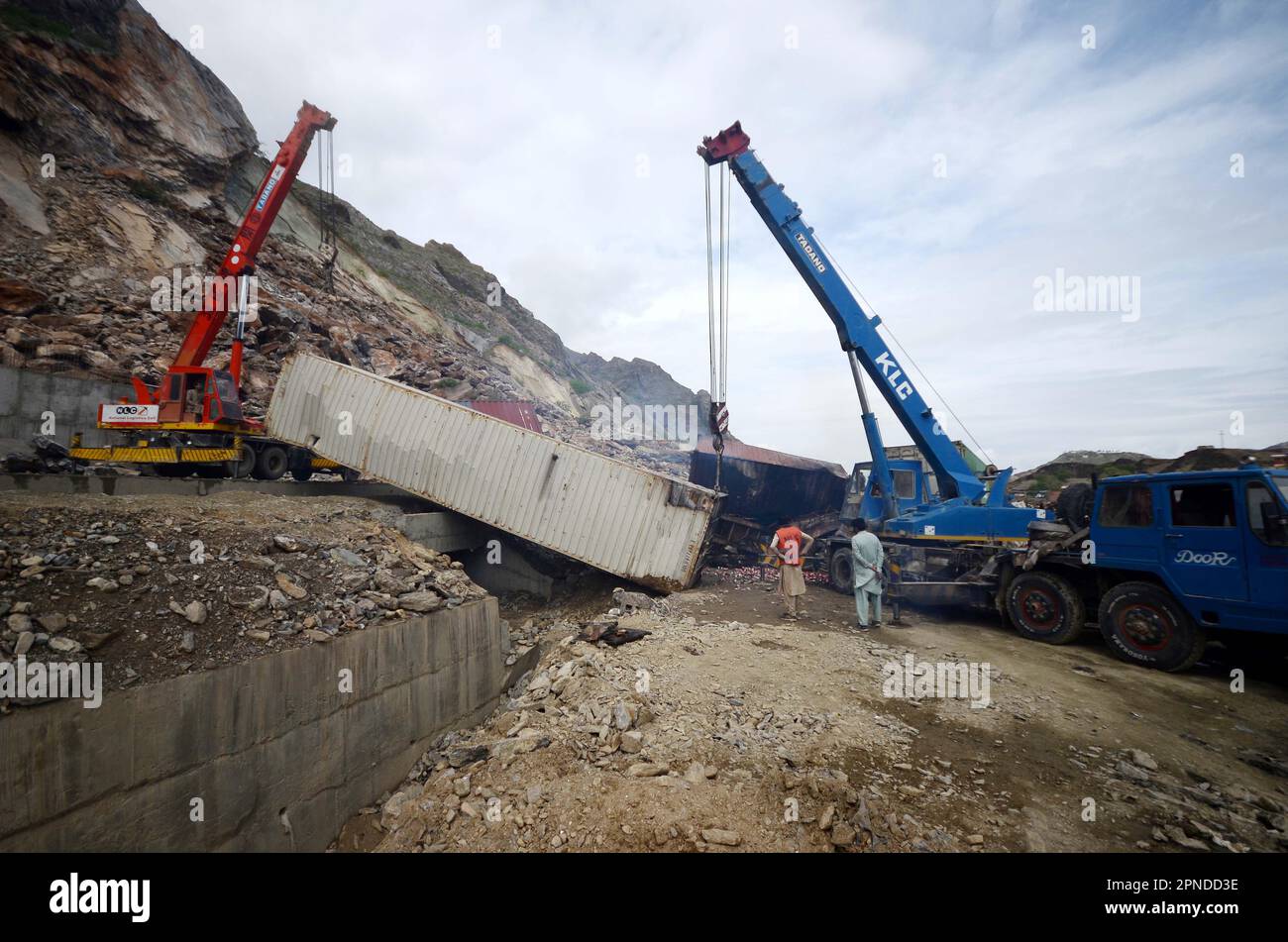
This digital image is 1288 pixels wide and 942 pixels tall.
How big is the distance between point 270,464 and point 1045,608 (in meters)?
14.2

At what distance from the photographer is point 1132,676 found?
519cm

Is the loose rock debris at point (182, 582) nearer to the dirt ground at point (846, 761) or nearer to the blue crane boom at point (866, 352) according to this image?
the dirt ground at point (846, 761)

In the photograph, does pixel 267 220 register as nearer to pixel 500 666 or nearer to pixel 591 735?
pixel 500 666

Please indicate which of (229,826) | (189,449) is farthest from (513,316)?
(229,826)

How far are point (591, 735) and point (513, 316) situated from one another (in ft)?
139

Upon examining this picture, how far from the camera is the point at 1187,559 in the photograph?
5195 mm

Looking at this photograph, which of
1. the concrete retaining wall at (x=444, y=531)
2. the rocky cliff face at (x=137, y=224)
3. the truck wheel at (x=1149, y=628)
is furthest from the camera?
the rocky cliff face at (x=137, y=224)

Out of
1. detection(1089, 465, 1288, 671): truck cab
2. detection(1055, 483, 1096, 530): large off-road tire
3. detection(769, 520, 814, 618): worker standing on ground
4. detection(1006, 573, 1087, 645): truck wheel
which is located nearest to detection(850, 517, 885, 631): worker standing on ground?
detection(769, 520, 814, 618): worker standing on ground

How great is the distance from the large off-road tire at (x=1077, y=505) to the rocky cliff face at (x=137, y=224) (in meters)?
15.9

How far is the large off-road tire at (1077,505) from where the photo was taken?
646 cm

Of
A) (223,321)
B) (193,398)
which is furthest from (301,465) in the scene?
(223,321)

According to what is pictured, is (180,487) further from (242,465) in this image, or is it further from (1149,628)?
(1149,628)

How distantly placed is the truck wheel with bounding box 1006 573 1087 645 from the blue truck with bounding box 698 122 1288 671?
2 cm

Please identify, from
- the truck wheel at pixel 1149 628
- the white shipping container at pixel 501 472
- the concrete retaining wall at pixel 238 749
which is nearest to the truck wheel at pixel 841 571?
the white shipping container at pixel 501 472
